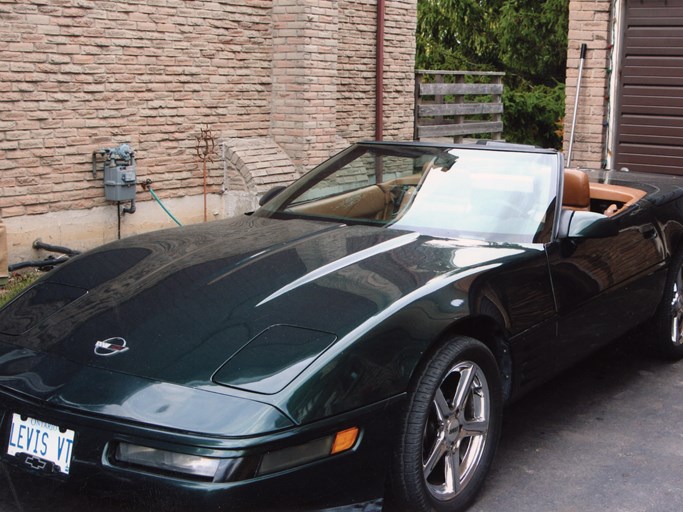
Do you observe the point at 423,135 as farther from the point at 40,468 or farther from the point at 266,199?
the point at 40,468

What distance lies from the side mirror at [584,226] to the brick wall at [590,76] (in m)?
6.79

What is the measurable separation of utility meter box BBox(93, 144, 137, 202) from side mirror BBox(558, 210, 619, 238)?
16.9 feet

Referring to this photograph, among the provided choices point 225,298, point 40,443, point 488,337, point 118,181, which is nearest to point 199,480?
point 40,443

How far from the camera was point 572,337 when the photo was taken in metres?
4.45

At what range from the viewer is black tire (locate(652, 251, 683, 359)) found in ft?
18.6

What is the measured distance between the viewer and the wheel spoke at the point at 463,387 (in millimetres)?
3629

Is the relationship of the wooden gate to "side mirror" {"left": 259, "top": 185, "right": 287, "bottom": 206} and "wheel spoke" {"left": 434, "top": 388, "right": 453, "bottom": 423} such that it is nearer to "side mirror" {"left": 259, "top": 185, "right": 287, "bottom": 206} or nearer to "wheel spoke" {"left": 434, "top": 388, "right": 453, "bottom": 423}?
"side mirror" {"left": 259, "top": 185, "right": 287, "bottom": 206}

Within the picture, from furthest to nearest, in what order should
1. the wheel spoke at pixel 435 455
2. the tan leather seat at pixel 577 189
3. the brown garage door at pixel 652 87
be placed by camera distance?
the brown garage door at pixel 652 87, the tan leather seat at pixel 577 189, the wheel spoke at pixel 435 455

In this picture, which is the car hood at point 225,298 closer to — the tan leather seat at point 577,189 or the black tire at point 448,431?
the black tire at point 448,431

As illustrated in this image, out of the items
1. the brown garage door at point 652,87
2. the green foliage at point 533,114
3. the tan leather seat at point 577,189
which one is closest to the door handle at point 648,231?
the tan leather seat at point 577,189

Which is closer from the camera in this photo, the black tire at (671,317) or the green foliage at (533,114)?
the black tire at (671,317)

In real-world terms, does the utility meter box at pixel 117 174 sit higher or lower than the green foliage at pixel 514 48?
lower

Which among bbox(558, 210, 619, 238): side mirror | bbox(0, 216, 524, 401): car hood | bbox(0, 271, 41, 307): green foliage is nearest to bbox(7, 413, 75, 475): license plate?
bbox(0, 216, 524, 401): car hood

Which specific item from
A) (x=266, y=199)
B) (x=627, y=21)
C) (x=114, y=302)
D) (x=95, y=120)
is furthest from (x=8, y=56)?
(x=627, y=21)
